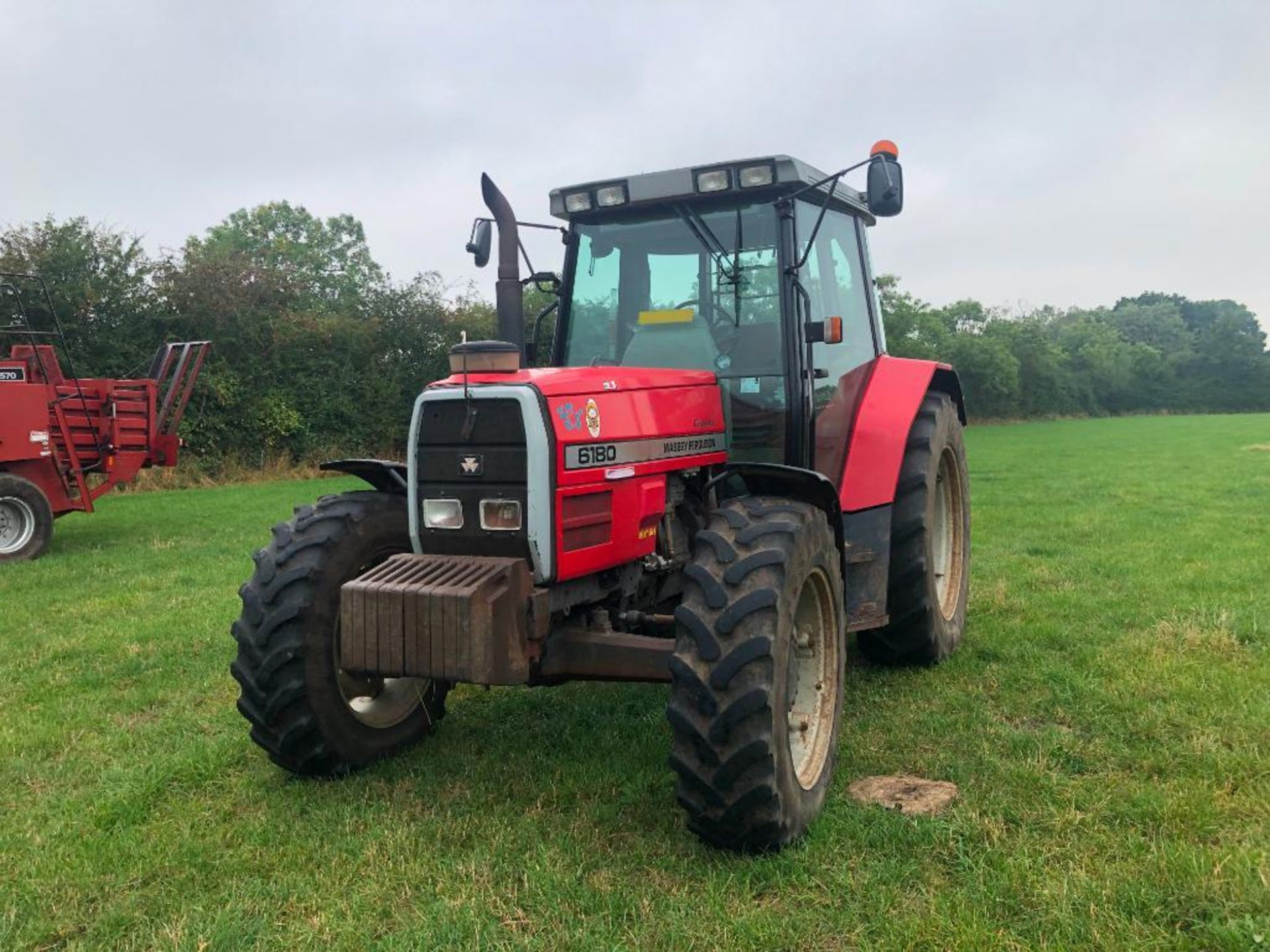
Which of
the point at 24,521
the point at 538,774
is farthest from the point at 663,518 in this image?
the point at 24,521

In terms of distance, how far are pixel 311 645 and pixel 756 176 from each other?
105 inches

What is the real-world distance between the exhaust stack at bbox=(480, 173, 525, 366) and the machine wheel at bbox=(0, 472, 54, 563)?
7587mm

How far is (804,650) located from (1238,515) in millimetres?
9023

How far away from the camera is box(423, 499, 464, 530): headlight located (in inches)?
137

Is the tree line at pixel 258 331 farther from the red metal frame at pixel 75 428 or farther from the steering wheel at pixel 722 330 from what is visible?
the steering wheel at pixel 722 330

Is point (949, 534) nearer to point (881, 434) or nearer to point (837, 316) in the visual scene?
point (881, 434)

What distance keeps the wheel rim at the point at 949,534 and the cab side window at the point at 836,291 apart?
912mm

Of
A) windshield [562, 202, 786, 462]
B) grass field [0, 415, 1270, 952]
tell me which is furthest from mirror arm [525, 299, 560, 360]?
grass field [0, 415, 1270, 952]

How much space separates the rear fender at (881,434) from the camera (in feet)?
14.9

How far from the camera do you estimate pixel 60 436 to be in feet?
33.9

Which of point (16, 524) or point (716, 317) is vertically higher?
point (716, 317)

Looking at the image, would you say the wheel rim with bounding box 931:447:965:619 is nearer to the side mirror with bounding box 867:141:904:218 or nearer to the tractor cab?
the tractor cab

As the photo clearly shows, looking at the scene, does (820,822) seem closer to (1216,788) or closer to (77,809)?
(1216,788)

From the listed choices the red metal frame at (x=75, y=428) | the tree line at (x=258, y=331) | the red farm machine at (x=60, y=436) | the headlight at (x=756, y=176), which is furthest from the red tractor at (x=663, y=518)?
the tree line at (x=258, y=331)
